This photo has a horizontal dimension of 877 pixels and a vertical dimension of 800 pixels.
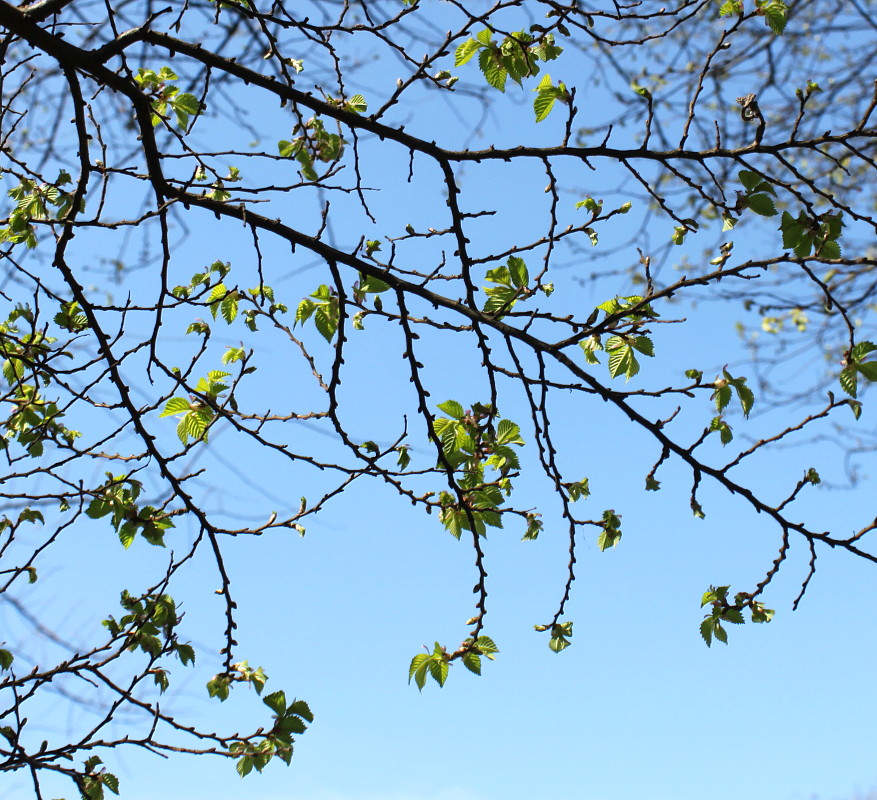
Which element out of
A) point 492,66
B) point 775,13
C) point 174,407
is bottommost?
point 174,407

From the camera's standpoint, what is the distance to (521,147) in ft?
7.43

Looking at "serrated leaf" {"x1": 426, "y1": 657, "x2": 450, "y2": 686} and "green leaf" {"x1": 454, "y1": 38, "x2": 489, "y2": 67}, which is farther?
"green leaf" {"x1": 454, "y1": 38, "x2": 489, "y2": 67}

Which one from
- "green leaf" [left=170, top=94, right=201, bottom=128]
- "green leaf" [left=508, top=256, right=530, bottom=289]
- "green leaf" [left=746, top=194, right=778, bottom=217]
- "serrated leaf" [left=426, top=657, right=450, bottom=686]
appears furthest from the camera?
"green leaf" [left=170, top=94, right=201, bottom=128]

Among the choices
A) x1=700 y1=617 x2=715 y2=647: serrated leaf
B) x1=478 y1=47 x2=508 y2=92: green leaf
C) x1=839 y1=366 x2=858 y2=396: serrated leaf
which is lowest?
x1=700 y1=617 x2=715 y2=647: serrated leaf

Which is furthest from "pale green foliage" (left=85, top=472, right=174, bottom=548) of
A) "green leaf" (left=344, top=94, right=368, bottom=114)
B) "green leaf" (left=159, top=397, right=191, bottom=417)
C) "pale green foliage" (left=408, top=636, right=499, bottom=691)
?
"green leaf" (left=344, top=94, right=368, bottom=114)

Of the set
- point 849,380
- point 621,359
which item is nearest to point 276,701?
point 621,359

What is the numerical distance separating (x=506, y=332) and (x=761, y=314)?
431 cm

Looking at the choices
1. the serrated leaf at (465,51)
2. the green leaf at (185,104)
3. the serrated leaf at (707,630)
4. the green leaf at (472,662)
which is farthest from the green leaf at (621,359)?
the green leaf at (185,104)

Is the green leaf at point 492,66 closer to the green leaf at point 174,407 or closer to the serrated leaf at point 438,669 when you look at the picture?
the green leaf at point 174,407

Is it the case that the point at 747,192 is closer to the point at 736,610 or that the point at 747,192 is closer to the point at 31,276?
the point at 736,610

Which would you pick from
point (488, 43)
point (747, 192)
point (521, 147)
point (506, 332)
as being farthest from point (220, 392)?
point (747, 192)

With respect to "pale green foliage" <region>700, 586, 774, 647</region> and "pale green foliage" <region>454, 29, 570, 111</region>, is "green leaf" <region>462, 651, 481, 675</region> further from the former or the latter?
"pale green foliage" <region>454, 29, 570, 111</region>

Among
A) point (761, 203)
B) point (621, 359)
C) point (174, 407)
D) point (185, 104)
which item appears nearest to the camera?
point (761, 203)

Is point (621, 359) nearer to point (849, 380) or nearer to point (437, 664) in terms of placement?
point (849, 380)
